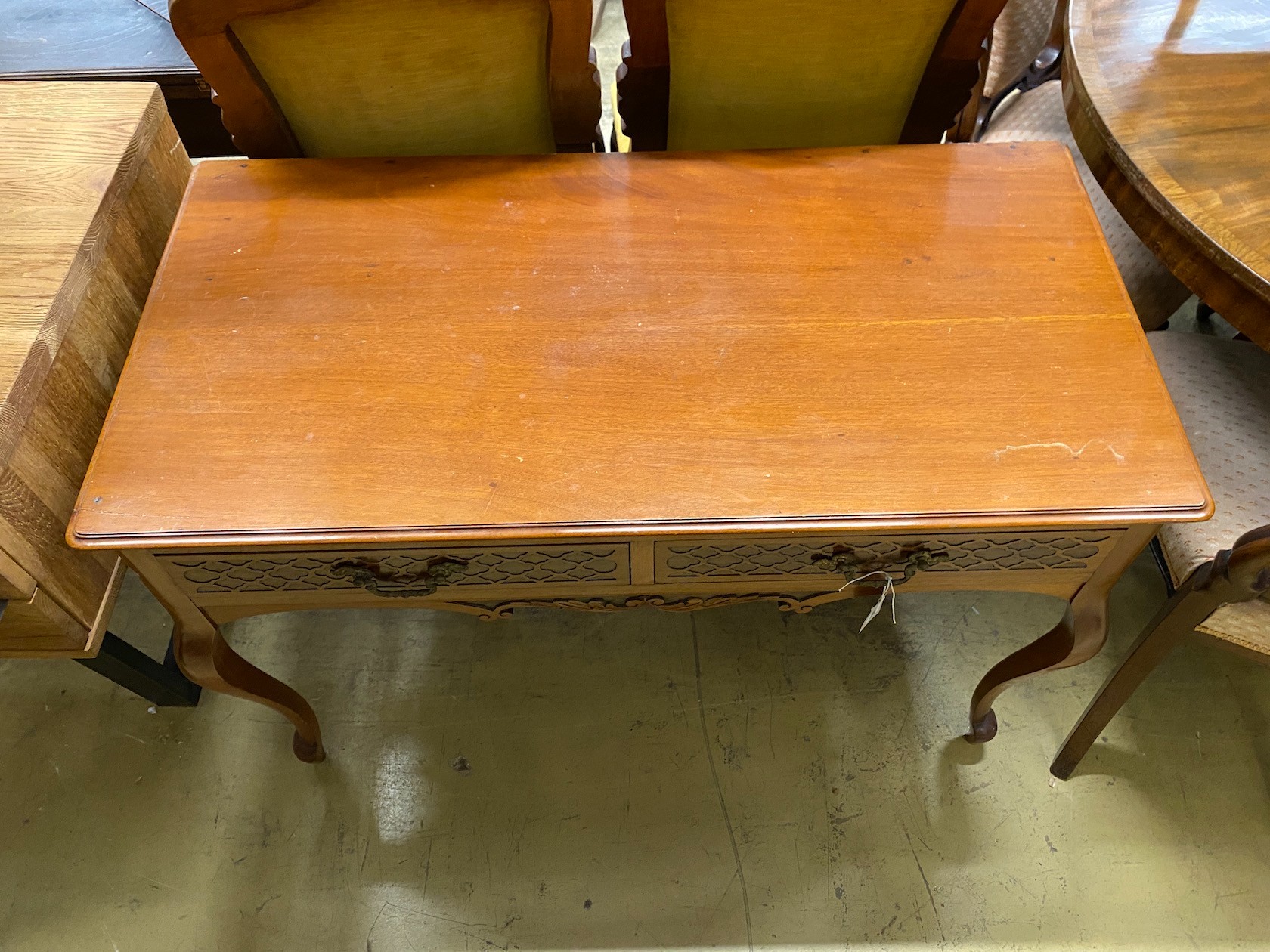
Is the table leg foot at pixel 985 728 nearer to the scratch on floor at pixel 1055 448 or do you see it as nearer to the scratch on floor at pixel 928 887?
the scratch on floor at pixel 928 887

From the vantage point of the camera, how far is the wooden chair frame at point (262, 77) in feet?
3.16

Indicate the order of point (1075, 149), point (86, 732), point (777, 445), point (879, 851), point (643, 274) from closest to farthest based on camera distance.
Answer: point (777, 445)
point (643, 274)
point (879, 851)
point (86, 732)
point (1075, 149)

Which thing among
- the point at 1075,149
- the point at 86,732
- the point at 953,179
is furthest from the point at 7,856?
the point at 1075,149

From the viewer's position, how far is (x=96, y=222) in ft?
3.31

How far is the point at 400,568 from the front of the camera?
88 centimetres

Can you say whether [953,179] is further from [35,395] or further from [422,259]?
[35,395]

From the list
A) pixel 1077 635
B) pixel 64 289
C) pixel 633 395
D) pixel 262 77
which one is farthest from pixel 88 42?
pixel 1077 635

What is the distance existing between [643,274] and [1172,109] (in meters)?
0.72

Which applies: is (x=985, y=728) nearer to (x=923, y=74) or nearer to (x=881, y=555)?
(x=881, y=555)

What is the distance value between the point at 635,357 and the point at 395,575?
1.15 feet

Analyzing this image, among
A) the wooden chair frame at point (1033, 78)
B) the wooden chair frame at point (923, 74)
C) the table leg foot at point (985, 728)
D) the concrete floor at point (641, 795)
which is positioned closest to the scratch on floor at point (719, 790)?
the concrete floor at point (641, 795)

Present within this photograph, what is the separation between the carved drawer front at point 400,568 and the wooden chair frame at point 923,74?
2.32 ft

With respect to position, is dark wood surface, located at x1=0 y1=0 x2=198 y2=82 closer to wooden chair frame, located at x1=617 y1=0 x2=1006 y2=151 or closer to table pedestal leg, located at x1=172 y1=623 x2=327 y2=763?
wooden chair frame, located at x1=617 y1=0 x2=1006 y2=151

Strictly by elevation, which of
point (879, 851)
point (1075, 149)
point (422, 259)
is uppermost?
Answer: point (422, 259)
